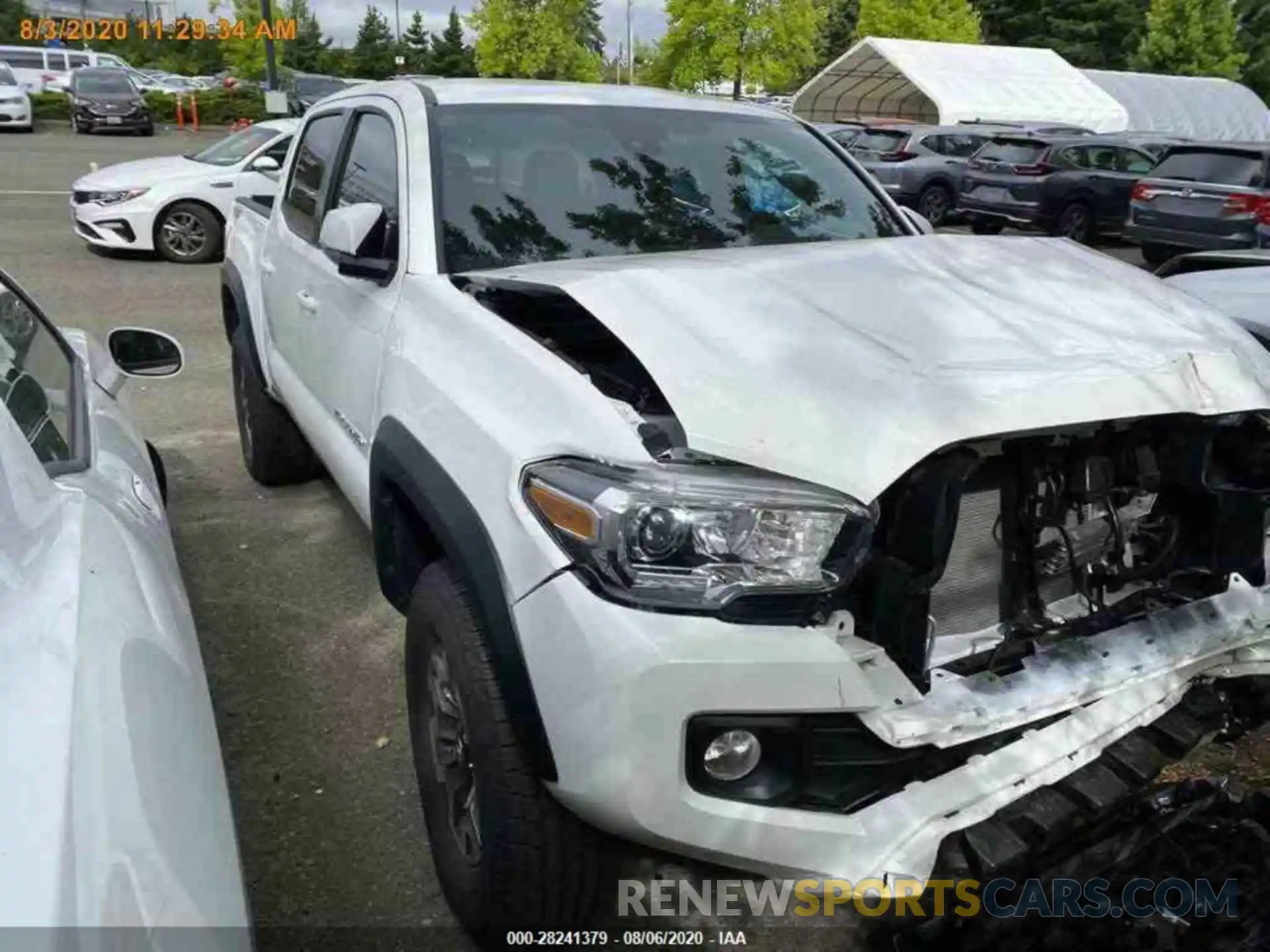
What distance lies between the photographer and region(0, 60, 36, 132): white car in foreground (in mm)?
25516

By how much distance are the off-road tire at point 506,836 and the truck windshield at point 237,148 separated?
1026 cm

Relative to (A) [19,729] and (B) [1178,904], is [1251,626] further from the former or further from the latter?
(A) [19,729]

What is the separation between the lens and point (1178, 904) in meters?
2.19

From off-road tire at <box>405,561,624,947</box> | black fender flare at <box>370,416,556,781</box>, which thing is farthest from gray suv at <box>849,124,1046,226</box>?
off-road tire at <box>405,561,624,947</box>

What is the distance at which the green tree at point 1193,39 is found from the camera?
4084cm

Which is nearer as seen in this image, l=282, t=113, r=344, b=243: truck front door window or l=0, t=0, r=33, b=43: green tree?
→ l=282, t=113, r=344, b=243: truck front door window

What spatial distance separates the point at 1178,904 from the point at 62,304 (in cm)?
926

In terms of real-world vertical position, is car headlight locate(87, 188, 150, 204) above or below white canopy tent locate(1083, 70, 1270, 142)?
below

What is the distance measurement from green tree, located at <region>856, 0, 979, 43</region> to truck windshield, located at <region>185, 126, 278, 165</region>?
32478 millimetres

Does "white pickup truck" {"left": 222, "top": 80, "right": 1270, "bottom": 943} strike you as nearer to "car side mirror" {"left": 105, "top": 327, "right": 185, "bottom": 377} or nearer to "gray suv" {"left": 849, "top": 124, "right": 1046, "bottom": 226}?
"car side mirror" {"left": 105, "top": 327, "right": 185, "bottom": 377}

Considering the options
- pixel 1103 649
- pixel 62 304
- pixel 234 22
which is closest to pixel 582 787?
pixel 1103 649

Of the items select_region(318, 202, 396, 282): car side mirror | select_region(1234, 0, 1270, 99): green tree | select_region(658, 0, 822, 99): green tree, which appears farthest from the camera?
select_region(1234, 0, 1270, 99): green tree

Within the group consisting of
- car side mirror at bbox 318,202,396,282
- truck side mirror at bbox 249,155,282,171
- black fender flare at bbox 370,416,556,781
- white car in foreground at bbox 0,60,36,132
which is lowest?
black fender flare at bbox 370,416,556,781

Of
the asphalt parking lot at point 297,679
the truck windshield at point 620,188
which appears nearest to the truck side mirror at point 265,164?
the asphalt parking lot at point 297,679
